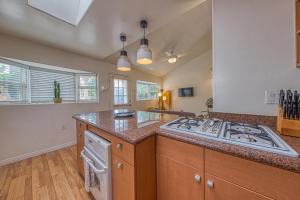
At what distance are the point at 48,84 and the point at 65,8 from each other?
1741 mm

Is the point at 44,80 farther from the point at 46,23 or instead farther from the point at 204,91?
the point at 204,91

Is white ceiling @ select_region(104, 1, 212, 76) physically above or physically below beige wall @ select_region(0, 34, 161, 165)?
above

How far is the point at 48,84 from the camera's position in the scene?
2926 mm

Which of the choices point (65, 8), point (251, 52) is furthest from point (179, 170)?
point (65, 8)

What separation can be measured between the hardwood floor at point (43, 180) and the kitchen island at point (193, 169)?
94 cm

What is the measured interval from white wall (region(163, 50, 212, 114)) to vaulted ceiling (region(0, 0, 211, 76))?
2.33 metres

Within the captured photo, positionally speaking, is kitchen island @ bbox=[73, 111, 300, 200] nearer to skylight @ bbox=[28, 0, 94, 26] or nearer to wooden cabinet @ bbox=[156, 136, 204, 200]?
wooden cabinet @ bbox=[156, 136, 204, 200]

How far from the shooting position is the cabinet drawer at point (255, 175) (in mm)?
539

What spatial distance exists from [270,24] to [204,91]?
459cm

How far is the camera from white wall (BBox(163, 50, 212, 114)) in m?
5.48

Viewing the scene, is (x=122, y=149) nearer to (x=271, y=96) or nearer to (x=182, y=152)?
(x=182, y=152)

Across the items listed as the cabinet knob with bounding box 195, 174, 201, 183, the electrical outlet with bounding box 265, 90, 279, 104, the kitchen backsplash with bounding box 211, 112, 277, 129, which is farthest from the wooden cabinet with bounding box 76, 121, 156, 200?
the electrical outlet with bounding box 265, 90, 279, 104

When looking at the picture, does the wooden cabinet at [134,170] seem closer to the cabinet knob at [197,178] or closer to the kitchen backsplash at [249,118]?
the cabinet knob at [197,178]

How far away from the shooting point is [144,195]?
95 centimetres
